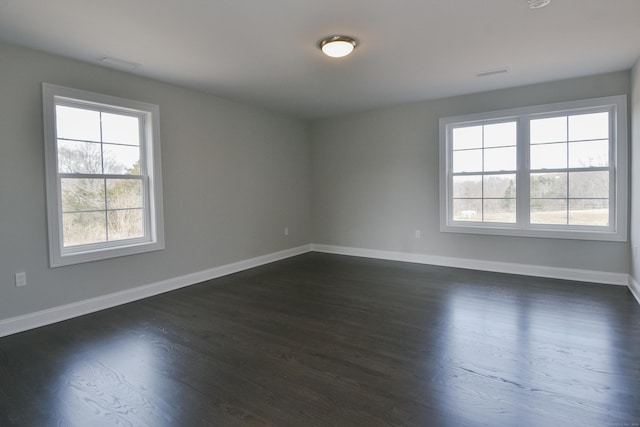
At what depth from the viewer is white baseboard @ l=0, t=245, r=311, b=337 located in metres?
3.02

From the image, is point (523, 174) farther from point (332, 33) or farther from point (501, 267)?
point (332, 33)

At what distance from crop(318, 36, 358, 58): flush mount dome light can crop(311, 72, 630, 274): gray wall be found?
263 cm

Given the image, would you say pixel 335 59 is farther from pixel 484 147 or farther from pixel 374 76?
pixel 484 147

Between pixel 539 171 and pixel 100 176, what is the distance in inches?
209

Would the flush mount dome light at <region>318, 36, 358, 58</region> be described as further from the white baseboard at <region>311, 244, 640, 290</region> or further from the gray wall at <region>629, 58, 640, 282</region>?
the white baseboard at <region>311, 244, 640, 290</region>

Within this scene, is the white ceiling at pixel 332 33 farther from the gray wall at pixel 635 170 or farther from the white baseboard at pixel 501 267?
the white baseboard at pixel 501 267

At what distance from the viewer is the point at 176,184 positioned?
4312mm

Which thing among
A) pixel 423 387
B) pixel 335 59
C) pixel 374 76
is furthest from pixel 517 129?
pixel 423 387

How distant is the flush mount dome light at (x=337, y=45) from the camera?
→ 295 cm

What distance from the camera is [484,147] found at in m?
4.92

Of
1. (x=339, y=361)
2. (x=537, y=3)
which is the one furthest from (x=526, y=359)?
(x=537, y=3)

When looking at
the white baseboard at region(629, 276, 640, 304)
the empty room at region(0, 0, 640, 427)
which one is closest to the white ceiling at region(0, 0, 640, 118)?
the empty room at region(0, 0, 640, 427)

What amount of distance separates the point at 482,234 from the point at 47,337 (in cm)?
512

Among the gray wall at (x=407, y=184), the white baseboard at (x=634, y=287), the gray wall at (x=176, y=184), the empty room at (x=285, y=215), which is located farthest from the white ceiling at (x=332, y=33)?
the white baseboard at (x=634, y=287)
